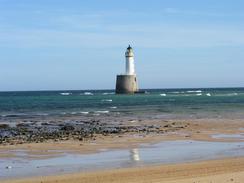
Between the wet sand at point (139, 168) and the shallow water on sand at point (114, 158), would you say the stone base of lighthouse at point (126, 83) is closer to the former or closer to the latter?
the wet sand at point (139, 168)

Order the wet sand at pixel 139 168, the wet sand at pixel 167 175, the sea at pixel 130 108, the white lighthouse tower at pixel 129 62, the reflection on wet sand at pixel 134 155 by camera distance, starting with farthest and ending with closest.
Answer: the white lighthouse tower at pixel 129 62, the sea at pixel 130 108, the reflection on wet sand at pixel 134 155, the wet sand at pixel 139 168, the wet sand at pixel 167 175

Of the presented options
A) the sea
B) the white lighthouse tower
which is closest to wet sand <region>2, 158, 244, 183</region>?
the sea

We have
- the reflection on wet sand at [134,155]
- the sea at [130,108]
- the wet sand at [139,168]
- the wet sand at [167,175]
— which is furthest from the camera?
the sea at [130,108]

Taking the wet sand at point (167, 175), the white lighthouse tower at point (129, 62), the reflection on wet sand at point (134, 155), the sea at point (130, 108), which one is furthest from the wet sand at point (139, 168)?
the white lighthouse tower at point (129, 62)

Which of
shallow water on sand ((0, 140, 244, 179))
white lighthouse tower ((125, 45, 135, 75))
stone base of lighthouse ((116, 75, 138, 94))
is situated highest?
white lighthouse tower ((125, 45, 135, 75))

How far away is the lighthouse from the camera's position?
9406 cm

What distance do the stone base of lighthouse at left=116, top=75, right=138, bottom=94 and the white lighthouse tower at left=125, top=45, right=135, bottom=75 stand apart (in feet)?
A: 2.84

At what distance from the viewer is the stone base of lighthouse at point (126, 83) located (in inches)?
3770

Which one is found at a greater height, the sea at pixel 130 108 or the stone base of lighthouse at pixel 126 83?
the stone base of lighthouse at pixel 126 83

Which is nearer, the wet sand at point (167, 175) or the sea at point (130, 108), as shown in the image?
the wet sand at point (167, 175)

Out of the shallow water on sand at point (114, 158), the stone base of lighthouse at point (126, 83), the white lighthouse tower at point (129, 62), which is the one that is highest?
the white lighthouse tower at point (129, 62)

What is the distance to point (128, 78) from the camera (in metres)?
95.4

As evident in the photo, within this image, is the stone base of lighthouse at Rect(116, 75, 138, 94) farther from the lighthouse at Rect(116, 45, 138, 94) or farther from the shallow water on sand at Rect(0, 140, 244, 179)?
the shallow water on sand at Rect(0, 140, 244, 179)

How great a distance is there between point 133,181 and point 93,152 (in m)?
6.11
